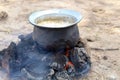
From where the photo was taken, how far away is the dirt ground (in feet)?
14.8

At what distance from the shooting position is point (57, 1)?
746cm

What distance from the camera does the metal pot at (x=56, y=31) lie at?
3648mm

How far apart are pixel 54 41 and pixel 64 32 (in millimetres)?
212

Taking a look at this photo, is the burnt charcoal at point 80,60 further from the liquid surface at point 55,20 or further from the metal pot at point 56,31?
the liquid surface at point 55,20

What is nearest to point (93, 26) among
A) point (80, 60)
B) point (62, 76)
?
point (80, 60)

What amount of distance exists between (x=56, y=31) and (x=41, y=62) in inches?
25.4

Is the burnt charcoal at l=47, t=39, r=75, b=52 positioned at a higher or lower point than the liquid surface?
lower

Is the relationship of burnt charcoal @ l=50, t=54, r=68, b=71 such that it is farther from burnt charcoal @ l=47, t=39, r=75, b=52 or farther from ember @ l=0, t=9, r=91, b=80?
burnt charcoal @ l=47, t=39, r=75, b=52

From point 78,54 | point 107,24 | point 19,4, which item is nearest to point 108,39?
A: point 107,24

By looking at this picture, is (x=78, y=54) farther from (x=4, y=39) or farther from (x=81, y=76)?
(x=4, y=39)

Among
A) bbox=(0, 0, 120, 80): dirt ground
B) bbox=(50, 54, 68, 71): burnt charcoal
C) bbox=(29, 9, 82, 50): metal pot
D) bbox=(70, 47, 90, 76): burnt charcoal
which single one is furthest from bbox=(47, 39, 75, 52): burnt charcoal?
bbox=(0, 0, 120, 80): dirt ground

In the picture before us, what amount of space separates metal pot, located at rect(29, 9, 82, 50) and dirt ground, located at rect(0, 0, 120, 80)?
0.86 m

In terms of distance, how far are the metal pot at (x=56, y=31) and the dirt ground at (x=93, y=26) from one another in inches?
34.0

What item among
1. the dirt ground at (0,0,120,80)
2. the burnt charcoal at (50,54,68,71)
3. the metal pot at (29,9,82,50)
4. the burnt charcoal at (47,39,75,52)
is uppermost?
the metal pot at (29,9,82,50)
